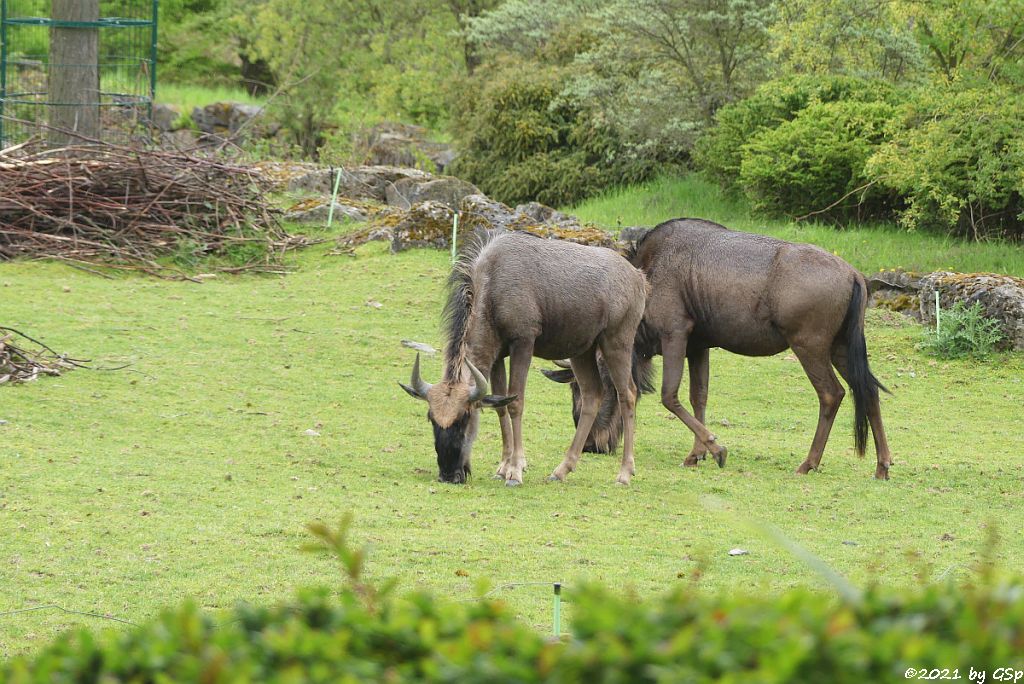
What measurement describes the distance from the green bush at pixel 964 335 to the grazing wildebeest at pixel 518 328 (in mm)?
6679

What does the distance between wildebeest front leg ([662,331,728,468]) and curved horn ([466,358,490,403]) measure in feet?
7.72

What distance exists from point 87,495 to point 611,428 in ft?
16.2

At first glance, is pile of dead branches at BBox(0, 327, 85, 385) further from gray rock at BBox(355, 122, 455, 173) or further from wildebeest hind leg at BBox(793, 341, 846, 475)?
gray rock at BBox(355, 122, 455, 173)

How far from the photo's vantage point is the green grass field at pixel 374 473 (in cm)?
727

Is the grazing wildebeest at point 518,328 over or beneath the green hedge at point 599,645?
beneath

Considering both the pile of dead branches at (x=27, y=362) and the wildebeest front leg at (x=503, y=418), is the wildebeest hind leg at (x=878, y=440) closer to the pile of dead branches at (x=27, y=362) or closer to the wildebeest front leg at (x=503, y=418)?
the wildebeest front leg at (x=503, y=418)

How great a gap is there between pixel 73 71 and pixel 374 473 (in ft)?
45.7

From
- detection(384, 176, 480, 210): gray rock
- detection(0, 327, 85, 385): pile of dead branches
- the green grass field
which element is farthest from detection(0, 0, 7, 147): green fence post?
detection(0, 327, 85, 385): pile of dead branches

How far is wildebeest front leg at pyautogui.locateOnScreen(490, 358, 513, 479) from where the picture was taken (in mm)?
10234

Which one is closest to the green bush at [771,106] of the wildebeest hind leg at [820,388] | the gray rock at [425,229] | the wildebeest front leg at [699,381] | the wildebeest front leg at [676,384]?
the gray rock at [425,229]

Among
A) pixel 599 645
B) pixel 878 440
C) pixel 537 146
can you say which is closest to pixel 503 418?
pixel 878 440

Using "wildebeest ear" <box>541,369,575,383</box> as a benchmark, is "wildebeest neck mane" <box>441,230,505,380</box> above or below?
above

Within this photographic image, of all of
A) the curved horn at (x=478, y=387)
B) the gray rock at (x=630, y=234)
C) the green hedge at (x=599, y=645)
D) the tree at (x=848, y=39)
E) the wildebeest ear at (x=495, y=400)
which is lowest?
the gray rock at (x=630, y=234)

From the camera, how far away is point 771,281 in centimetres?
1105
